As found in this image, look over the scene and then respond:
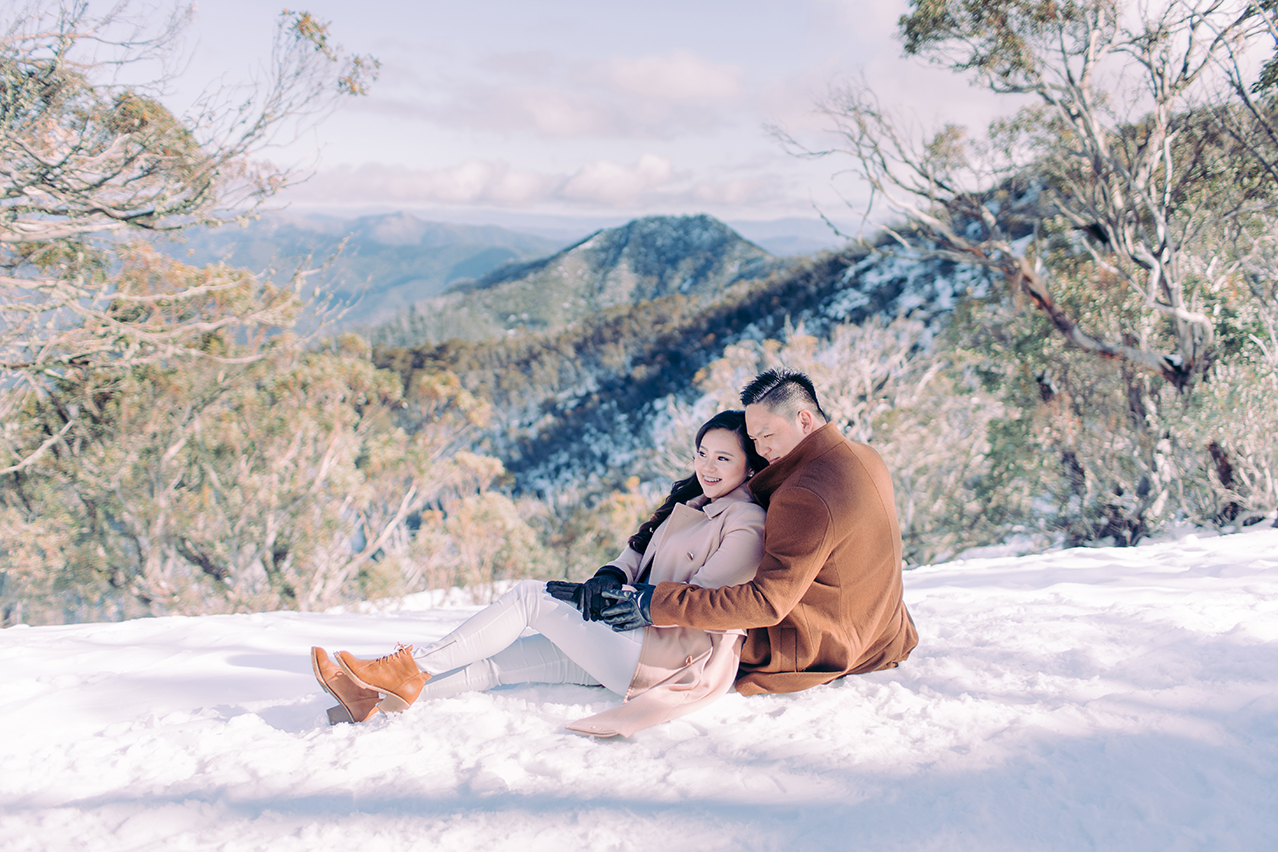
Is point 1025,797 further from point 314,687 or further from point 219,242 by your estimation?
point 219,242

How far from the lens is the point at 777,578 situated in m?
1.84

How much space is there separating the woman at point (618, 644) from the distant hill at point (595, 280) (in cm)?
6114

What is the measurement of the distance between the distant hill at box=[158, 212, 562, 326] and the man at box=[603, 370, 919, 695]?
5050 millimetres

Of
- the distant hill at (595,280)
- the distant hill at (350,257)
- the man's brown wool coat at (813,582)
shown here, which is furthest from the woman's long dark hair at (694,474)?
the distant hill at (595,280)

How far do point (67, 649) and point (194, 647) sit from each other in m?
0.52

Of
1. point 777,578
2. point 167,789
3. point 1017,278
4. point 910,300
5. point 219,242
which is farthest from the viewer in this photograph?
point 910,300

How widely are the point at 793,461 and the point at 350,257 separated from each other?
23.1ft

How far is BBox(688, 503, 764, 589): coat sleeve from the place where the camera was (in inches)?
79.1

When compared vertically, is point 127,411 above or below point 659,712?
above

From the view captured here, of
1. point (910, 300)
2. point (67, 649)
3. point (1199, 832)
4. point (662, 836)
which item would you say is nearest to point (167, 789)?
point (662, 836)

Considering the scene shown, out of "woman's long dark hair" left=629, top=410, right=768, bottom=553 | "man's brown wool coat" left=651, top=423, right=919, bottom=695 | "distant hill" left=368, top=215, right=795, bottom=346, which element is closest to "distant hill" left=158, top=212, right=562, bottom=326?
"woman's long dark hair" left=629, top=410, right=768, bottom=553

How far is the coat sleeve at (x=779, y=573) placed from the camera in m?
1.84

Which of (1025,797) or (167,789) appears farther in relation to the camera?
(167,789)

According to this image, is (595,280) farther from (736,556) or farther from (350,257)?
(736,556)
